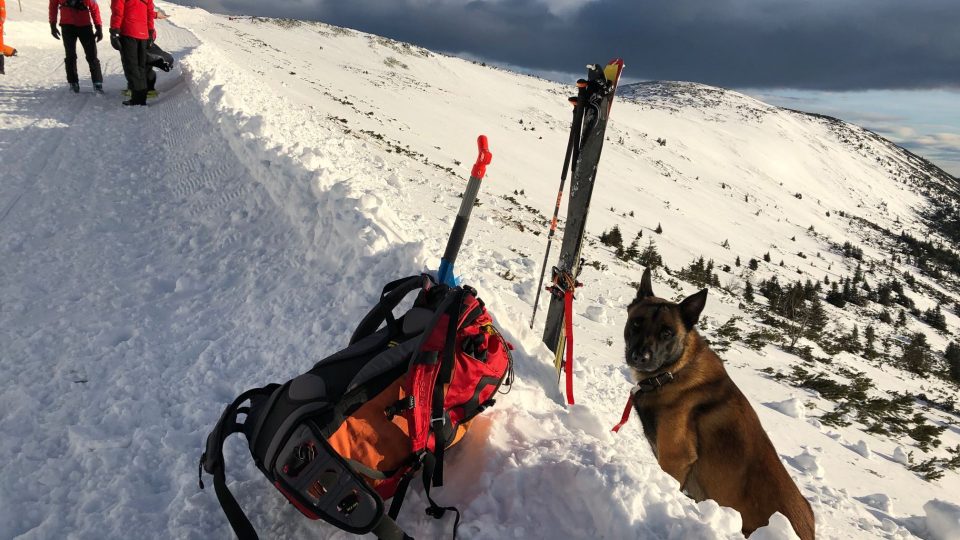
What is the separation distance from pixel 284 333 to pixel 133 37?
9.26 m

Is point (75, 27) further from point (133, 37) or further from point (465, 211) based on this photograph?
point (465, 211)

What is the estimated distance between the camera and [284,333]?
398cm

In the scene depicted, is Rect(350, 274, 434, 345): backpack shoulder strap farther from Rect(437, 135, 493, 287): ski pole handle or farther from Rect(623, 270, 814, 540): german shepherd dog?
Rect(623, 270, 814, 540): german shepherd dog

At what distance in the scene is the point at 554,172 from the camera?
74.2ft

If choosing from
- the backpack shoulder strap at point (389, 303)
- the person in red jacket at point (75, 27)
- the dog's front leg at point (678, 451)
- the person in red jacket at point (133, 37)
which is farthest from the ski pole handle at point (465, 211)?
the person in red jacket at point (75, 27)

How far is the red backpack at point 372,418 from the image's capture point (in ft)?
6.68

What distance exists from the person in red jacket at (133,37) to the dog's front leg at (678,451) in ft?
37.6

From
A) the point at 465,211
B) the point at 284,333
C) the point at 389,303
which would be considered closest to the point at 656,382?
the point at 465,211

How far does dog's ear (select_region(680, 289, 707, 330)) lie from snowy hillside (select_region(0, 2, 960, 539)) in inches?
37.5

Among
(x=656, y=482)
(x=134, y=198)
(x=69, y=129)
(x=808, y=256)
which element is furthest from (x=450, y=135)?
(x=808, y=256)

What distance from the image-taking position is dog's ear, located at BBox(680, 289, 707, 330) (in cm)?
324

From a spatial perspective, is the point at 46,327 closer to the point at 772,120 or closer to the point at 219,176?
the point at 219,176

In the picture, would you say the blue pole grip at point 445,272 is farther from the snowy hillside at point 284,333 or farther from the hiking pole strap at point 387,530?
the hiking pole strap at point 387,530

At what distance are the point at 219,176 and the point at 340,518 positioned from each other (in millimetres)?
5922
